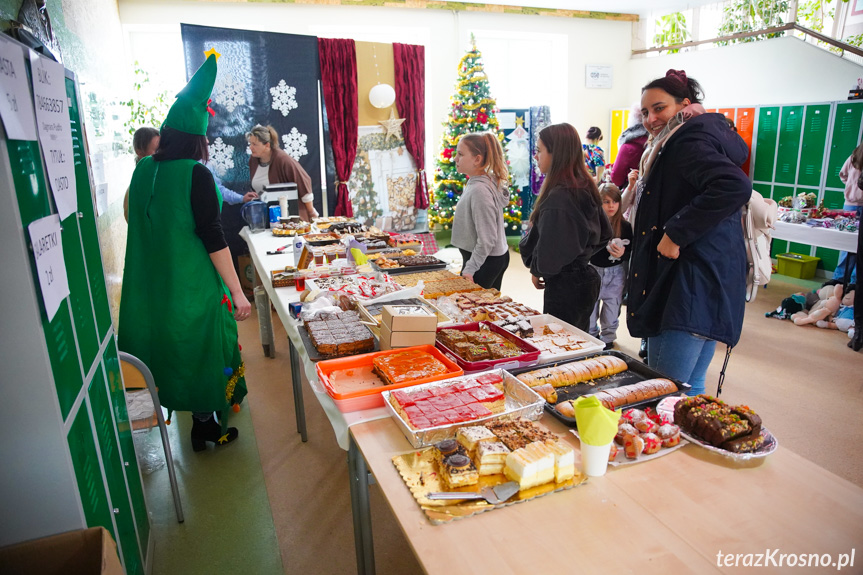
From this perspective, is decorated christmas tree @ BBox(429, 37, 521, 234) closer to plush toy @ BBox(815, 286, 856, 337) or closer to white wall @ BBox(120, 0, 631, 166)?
white wall @ BBox(120, 0, 631, 166)

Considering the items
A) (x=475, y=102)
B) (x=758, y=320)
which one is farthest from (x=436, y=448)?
(x=475, y=102)

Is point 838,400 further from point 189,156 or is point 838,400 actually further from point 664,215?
point 189,156

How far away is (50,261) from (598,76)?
947 centimetres

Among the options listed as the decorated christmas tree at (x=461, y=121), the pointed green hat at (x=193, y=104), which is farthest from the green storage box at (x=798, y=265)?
the pointed green hat at (x=193, y=104)

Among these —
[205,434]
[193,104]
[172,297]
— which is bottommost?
[205,434]

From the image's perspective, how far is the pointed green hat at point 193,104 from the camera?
2482 millimetres

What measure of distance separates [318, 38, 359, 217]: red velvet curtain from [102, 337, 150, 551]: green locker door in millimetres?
5556

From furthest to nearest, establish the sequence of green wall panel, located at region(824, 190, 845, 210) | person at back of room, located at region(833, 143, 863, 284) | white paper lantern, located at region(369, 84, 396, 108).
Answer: white paper lantern, located at region(369, 84, 396, 108), green wall panel, located at region(824, 190, 845, 210), person at back of room, located at region(833, 143, 863, 284)

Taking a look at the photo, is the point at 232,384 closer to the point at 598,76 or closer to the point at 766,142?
the point at 766,142

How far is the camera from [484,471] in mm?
1322

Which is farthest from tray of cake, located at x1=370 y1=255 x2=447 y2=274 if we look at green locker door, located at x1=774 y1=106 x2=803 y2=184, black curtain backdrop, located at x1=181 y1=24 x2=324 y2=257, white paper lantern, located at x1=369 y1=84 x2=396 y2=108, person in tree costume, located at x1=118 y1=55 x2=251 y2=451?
green locker door, located at x1=774 y1=106 x2=803 y2=184

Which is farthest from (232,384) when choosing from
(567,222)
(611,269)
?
(611,269)

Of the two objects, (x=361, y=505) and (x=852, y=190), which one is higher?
(x=852, y=190)

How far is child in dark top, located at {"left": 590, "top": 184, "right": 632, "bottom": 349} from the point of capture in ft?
12.3
